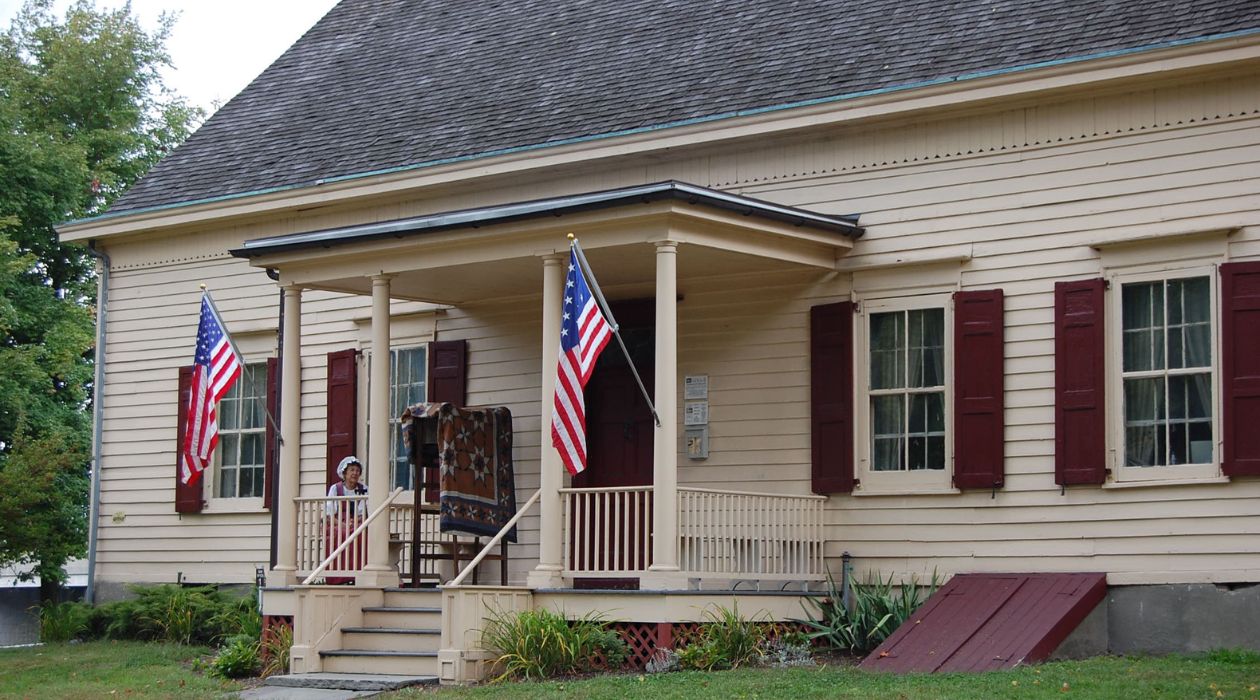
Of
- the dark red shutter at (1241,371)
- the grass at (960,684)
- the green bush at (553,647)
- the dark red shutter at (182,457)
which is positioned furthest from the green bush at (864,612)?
the dark red shutter at (182,457)

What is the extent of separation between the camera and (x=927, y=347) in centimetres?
1480

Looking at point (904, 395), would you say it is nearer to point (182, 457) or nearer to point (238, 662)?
point (238, 662)

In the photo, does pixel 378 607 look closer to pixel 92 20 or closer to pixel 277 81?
pixel 277 81

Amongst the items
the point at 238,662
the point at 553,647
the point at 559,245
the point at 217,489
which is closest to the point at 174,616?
the point at 217,489

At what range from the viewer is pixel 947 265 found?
48.3ft

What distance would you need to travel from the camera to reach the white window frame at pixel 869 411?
14.5 metres

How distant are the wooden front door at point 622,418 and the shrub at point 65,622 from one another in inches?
253

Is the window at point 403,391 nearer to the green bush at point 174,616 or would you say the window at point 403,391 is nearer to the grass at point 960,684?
the green bush at point 174,616

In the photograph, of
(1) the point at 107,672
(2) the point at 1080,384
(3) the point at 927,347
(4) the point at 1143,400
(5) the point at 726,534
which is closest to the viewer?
(4) the point at 1143,400

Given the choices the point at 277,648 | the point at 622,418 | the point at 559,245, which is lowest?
the point at 277,648

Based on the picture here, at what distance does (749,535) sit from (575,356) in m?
2.47

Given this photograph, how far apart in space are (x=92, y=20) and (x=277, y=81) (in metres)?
11.1

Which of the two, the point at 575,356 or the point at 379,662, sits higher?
the point at 575,356

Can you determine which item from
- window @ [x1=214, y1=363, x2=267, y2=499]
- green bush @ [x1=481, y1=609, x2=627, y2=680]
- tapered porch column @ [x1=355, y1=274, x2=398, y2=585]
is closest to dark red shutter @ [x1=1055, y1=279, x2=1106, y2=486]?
green bush @ [x1=481, y1=609, x2=627, y2=680]
